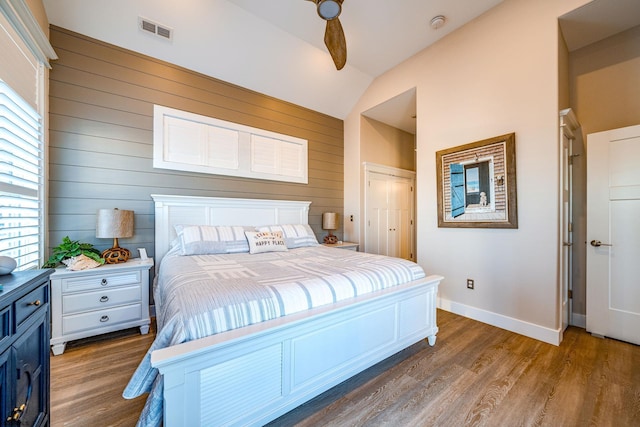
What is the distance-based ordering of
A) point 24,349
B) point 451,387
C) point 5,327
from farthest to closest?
point 451,387
point 24,349
point 5,327

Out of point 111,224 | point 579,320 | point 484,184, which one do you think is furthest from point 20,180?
point 579,320

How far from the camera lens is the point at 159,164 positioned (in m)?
2.97

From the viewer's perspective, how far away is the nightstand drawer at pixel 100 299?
84.4 inches

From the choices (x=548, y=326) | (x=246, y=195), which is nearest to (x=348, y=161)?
(x=246, y=195)

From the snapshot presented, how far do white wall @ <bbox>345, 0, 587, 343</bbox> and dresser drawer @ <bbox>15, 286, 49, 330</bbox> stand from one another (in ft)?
11.3

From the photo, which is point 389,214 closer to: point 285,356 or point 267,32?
point 267,32

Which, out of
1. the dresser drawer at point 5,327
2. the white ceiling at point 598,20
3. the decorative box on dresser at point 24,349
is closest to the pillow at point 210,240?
the decorative box on dresser at point 24,349

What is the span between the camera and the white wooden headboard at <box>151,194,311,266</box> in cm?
292

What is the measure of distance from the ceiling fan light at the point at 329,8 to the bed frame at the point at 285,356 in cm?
214

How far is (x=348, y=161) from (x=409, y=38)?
1.97 metres

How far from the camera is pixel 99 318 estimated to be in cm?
226

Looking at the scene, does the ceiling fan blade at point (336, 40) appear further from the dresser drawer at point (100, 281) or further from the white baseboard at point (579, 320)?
the white baseboard at point (579, 320)

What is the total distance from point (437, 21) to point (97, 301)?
4524 mm

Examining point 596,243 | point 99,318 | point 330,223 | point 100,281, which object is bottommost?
point 99,318
